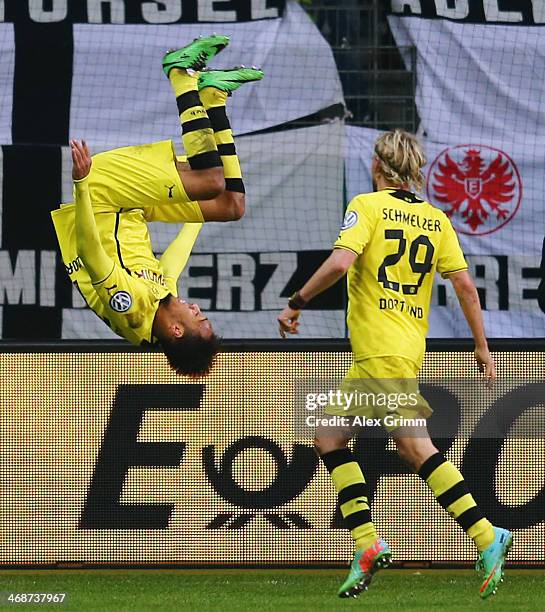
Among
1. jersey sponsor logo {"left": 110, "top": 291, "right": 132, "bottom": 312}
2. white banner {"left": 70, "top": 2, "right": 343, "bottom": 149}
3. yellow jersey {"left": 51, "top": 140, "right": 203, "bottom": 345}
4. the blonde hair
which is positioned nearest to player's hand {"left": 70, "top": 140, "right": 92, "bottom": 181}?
yellow jersey {"left": 51, "top": 140, "right": 203, "bottom": 345}

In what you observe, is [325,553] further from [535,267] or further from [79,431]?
[535,267]

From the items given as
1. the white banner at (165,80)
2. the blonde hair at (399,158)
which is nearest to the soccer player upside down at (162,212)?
the blonde hair at (399,158)

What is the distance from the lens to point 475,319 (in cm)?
630

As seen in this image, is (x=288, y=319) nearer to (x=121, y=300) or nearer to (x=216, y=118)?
(x=121, y=300)

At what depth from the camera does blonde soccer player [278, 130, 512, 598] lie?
6.17 meters

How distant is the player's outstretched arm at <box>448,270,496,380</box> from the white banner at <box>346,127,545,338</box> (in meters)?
3.61

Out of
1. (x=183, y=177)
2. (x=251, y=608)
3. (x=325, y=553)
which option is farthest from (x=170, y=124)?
(x=251, y=608)

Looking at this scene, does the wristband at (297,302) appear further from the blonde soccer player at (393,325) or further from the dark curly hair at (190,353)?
the dark curly hair at (190,353)

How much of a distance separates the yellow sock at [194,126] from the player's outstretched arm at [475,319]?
136cm

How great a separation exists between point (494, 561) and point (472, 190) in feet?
15.2

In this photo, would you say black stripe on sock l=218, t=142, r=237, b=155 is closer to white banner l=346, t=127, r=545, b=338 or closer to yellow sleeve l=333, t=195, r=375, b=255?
yellow sleeve l=333, t=195, r=375, b=255

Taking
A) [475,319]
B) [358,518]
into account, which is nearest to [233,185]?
[475,319]

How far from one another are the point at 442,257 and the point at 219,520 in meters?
1.79

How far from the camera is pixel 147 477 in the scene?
703 centimetres
